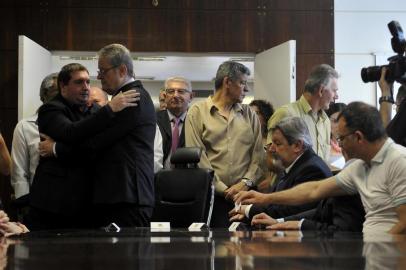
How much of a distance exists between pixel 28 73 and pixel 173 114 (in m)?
1.48

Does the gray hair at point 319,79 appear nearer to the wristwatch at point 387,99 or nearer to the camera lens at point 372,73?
the camera lens at point 372,73

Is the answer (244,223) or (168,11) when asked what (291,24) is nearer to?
(168,11)

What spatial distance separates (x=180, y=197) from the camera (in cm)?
395

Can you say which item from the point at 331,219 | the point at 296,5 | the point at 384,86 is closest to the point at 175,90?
the point at 384,86

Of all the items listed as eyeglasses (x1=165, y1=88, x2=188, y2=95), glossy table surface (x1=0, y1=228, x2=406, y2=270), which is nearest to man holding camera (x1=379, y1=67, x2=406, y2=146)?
glossy table surface (x1=0, y1=228, x2=406, y2=270)

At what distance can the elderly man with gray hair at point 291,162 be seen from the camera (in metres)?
3.42

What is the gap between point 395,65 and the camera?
3723mm

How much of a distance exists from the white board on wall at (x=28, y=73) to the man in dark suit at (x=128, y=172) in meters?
2.61

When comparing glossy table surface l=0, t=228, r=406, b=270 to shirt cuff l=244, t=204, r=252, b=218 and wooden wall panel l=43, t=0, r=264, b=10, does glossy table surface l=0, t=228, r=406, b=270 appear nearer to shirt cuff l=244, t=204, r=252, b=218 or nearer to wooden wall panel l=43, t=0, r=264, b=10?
shirt cuff l=244, t=204, r=252, b=218

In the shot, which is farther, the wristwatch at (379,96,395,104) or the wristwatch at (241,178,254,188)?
the wristwatch at (241,178,254,188)

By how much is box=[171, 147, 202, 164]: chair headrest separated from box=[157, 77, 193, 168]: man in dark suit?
3.17ft

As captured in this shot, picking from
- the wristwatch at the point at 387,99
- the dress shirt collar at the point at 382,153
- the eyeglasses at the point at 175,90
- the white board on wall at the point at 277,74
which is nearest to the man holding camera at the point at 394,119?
the wristwatch at the point at 387,99

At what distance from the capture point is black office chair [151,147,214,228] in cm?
384

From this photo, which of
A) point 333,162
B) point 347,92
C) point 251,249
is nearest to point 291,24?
point 347,92
